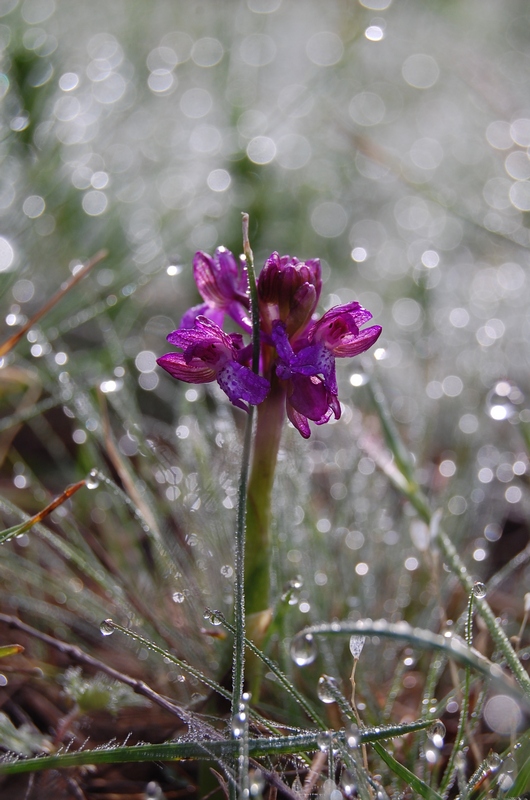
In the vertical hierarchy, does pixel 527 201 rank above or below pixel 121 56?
below

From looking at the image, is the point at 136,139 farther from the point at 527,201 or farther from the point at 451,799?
the point at 451,799

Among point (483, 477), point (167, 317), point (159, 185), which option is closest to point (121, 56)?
point (159, 185)

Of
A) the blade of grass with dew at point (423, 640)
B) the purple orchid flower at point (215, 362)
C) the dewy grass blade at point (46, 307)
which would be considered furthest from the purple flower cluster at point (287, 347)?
the dewy grass blade at point (46, 307)

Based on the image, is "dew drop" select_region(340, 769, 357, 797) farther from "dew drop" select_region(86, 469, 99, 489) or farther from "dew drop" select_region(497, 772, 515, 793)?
"dew drop" select_region(86, 469, 99, 489)

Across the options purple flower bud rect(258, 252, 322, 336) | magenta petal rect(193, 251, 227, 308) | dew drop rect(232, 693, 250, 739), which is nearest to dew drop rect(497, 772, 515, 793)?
dew drop rect(232, 693, 250, 739)

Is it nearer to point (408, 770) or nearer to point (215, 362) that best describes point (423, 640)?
point (408, 770)

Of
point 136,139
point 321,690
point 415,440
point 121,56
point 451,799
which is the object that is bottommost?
point 415,440
